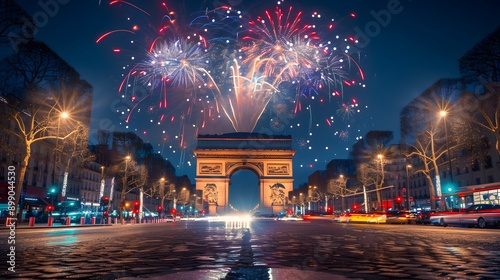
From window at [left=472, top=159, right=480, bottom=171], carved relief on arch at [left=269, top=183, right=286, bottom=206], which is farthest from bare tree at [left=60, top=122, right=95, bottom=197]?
carved relief on arch at [left=269, top=183, right=286, bottom=206]

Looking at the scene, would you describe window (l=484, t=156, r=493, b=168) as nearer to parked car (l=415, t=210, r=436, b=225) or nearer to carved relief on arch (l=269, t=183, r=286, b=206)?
parked car (l=415, t=210, r=436, b=225)

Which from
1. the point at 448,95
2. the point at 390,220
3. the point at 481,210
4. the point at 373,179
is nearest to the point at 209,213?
the point at 373,179

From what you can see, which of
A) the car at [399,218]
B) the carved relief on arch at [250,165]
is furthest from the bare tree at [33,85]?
the carved relief on arch at [250,165]

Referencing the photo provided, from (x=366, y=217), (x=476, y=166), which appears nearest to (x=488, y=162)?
(x=476, y=166)

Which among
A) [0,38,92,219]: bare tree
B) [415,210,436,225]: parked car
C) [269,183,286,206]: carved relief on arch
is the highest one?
[0,38,92,219]: bare tree

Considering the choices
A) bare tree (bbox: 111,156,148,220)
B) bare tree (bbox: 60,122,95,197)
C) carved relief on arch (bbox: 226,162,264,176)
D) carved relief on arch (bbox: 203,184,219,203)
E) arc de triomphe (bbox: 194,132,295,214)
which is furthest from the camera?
carved relief on arch (bbox: 226,162,264,176)

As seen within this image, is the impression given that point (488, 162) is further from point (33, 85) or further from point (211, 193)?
point (211, 193)

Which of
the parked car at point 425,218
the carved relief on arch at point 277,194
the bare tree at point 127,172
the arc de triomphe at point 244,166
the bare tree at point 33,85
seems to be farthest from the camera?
the carved relief on arch at point 277,194

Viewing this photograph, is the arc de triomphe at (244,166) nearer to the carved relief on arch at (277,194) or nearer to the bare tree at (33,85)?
the carved relief on arch at (277,194)

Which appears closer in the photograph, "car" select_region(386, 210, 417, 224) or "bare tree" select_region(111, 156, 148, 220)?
"car" select_region(386, 210, 417, 224)
